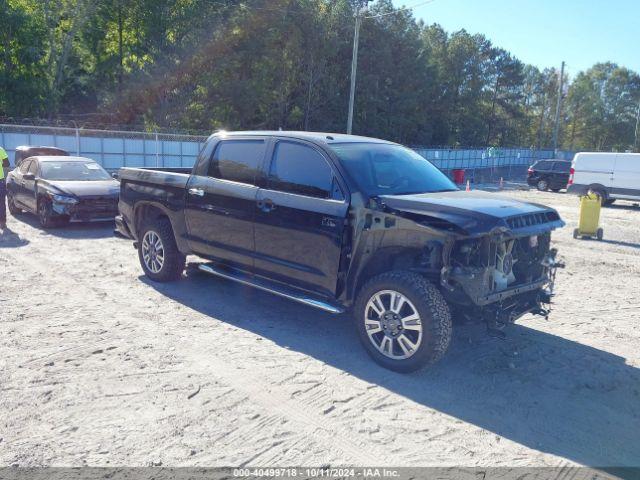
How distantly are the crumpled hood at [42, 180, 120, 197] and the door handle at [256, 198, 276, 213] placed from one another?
21.7 feet

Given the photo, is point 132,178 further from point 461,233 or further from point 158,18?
point 158,18

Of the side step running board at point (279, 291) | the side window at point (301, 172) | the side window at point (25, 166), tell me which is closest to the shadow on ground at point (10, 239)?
the side window at point (25, 166)

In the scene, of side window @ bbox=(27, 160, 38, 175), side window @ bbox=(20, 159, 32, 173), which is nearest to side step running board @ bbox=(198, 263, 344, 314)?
side window @ bbox=(27, 160, 38, 175)

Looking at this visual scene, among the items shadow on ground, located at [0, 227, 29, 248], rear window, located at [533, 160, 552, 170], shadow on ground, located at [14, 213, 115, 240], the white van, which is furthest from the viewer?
rear window, located at [533, 160, 552, 170]

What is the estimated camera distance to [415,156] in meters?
6.18

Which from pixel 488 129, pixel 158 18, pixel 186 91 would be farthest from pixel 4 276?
pixel 488 129

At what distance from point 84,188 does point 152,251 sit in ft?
16.1

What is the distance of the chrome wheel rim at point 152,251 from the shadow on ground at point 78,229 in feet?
12.2

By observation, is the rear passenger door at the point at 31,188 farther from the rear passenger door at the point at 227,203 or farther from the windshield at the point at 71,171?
the rear passenger door at the point at 227,203

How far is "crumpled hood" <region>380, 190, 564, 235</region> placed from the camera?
4.36 meters

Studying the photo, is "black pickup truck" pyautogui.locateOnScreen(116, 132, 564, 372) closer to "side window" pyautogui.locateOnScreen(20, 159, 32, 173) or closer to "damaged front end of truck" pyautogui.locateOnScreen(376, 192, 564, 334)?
"damaged front end of truck" pyautogui.locateOnScreen(376, 192, 564, 334)

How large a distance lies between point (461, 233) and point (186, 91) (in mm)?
39849

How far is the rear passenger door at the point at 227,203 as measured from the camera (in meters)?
5.90

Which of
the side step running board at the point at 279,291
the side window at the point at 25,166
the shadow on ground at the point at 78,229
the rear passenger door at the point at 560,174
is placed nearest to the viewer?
the side step running board at the point at 279,291
